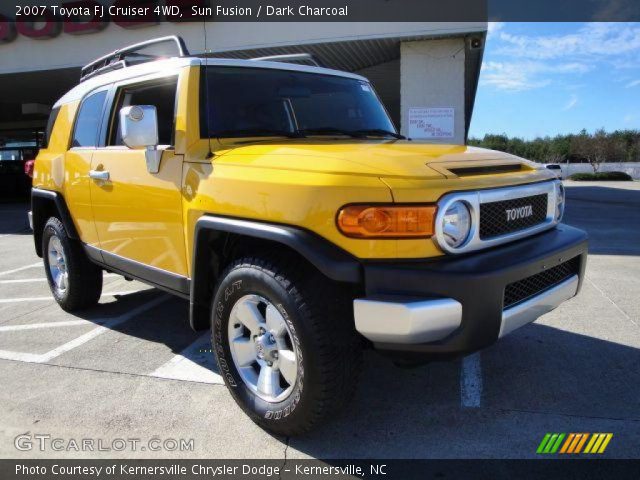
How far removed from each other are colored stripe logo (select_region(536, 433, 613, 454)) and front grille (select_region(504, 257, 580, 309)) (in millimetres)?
730

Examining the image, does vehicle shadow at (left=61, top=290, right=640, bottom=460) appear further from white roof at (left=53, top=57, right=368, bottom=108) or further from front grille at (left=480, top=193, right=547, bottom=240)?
white roof at (left=53, top=57, right=368, bottom=108)

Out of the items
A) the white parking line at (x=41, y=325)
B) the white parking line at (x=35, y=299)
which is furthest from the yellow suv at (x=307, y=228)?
the white parking line at (x=35, y=299)

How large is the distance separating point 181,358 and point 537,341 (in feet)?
8.59

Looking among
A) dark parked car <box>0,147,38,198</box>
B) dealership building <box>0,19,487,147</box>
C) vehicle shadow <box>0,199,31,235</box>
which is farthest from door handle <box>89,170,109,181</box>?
dark parked car <box>0,147,38,198</box>

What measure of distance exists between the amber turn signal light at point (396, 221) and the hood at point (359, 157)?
0.52 ft

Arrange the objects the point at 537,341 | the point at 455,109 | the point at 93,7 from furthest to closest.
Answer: the point at 93,7 → the point at 455,109 → the point at 537,341

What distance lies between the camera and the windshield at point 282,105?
3170mm

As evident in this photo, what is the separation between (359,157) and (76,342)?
9.57 ft

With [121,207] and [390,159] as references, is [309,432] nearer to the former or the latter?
[390,159]

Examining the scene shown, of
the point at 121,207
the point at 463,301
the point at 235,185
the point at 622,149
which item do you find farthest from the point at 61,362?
the point at 622,149

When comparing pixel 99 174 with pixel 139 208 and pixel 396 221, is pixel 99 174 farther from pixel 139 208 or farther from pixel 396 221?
pixel 396 221

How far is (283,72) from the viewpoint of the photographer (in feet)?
11.7

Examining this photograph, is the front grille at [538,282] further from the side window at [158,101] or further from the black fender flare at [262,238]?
the side window at [158,101]

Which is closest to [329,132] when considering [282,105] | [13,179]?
[282,105]
